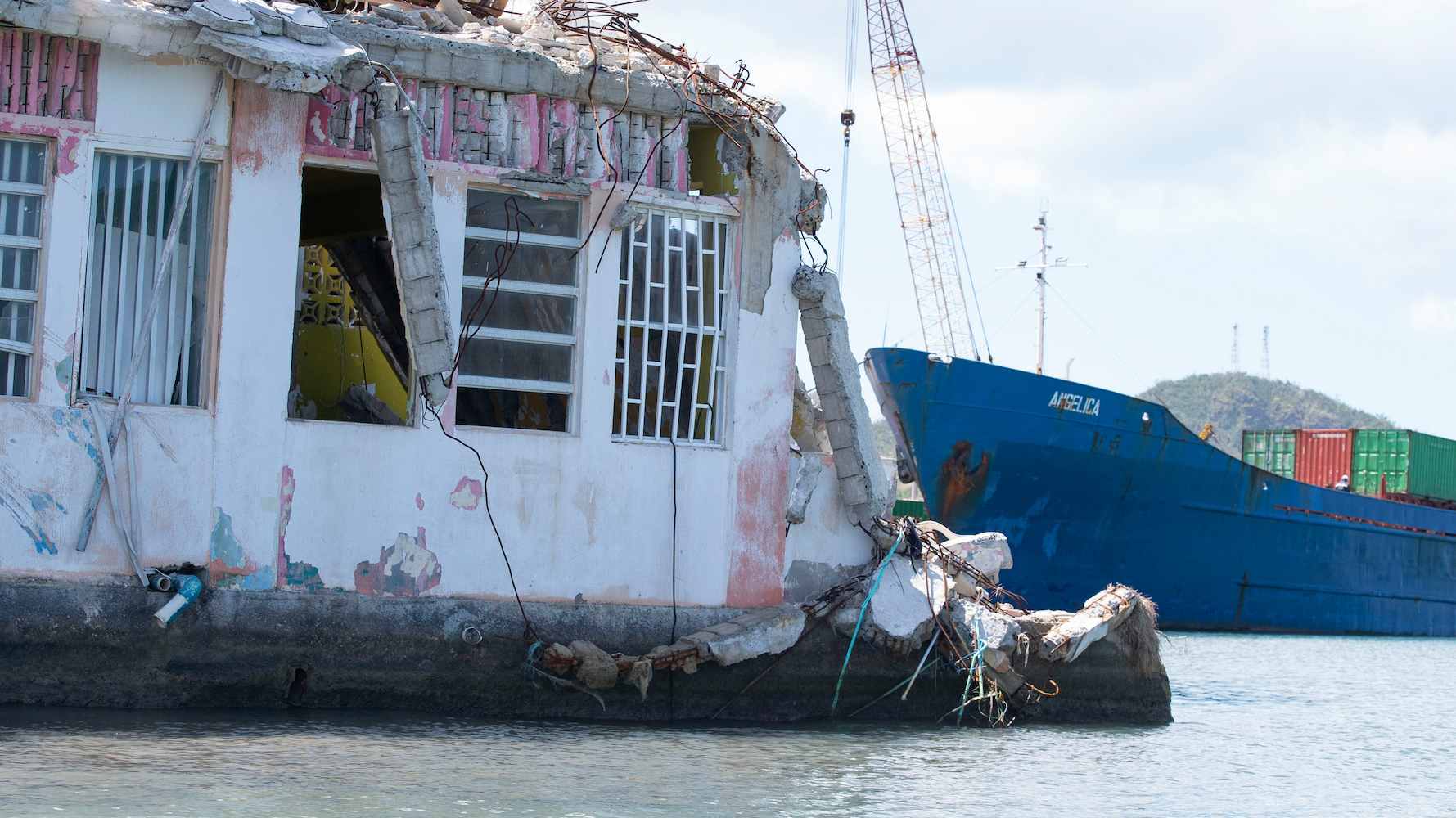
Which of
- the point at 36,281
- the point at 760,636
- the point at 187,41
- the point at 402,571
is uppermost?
the point at 187,41

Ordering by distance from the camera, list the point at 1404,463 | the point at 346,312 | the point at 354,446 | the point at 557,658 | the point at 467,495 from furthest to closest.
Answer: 1. the point at 1404,463
2. the point at 346,312
3. the point at 467,495
4. the point at 557,658
5. the point at 354,446

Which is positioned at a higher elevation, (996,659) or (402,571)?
(402,571)

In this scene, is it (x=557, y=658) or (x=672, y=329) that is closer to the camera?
(x=557, y=658)

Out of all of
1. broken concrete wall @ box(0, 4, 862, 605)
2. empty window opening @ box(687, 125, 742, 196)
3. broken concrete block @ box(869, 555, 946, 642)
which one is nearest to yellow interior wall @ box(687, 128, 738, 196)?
empty window opening @ box(687, 125, 742, 196)

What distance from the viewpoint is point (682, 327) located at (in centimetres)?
1179

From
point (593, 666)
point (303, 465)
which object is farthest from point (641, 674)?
point (303, 465)

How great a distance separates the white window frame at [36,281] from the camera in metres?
10.0

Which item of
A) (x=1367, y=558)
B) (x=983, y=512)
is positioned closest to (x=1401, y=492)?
(x=1367, y=558)

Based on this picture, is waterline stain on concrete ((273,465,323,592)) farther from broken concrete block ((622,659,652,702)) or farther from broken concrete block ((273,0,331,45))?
broken concrete block ((273,0,331,45))

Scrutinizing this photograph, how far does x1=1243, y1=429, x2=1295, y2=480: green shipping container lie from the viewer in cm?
4044

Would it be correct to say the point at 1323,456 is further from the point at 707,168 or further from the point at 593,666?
the point at 593,666

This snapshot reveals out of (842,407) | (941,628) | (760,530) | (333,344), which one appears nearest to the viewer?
(760,530)

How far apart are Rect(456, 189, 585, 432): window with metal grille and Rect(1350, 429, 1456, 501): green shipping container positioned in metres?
31.0

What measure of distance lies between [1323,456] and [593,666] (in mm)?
32646
